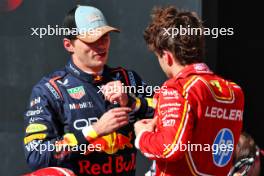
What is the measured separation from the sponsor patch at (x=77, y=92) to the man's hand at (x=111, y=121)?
0.79 feet

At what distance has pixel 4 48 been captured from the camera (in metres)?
4.52

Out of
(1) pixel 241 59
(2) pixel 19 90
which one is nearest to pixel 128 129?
(2) pixel 19 90

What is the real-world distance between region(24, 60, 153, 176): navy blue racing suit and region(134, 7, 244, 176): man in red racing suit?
0.38 metres

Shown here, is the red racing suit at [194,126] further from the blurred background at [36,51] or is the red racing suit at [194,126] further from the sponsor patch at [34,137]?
the blurred background at [36,51]

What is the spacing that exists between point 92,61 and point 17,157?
4.79ft

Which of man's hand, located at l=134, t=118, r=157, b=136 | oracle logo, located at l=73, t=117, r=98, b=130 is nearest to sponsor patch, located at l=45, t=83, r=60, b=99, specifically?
oracle logo, located at l=73, t=117, r=98, b=130

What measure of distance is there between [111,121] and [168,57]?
1.35 feet

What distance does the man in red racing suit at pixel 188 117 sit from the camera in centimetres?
278

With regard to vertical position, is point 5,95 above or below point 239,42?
below

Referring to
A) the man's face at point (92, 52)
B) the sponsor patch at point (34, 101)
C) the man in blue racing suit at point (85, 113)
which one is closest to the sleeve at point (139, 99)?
the man in blue racing suit at point (85, 113)

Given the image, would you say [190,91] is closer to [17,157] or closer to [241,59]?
[17,157]

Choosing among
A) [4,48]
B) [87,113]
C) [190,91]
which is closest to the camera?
[190,91]

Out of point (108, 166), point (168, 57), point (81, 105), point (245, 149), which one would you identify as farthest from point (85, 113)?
point (245, 149)

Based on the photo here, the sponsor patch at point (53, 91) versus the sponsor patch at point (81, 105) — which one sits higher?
the sponsor patch at point (53, 91)
